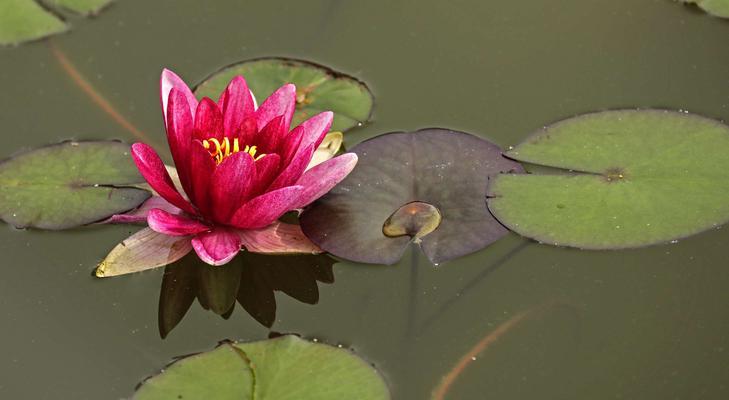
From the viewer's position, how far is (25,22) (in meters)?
3.05

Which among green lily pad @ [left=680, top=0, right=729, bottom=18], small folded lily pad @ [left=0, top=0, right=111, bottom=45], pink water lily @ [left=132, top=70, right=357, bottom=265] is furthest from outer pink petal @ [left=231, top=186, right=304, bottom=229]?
green lily pad @ [left=680, top=0, right=729, bottom=18]

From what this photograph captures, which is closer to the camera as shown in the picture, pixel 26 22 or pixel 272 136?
pixel 272 136

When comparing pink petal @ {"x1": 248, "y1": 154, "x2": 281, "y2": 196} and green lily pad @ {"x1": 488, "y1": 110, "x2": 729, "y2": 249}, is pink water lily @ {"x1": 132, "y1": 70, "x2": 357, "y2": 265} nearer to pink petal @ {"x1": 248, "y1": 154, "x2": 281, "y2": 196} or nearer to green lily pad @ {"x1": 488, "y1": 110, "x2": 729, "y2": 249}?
pink petal @ {"x1": 248, "y1": 154, "x2": 281, "y2": 196}

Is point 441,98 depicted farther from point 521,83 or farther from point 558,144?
point 558,144

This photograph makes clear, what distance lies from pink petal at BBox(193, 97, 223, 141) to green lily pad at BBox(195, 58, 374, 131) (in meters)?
0.37

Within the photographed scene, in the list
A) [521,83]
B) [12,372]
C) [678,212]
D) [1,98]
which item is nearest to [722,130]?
[678,212]

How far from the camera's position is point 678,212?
2363 millimetres

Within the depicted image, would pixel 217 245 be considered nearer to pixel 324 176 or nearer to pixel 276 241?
pixel 276 241

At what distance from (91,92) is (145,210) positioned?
0.64 meters

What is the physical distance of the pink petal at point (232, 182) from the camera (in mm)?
2174

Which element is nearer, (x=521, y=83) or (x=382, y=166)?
(x=382, y=166)

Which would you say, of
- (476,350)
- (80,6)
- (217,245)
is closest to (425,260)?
(476,350)

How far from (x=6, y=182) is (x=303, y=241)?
0.84m

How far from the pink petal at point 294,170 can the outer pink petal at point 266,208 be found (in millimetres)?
40
